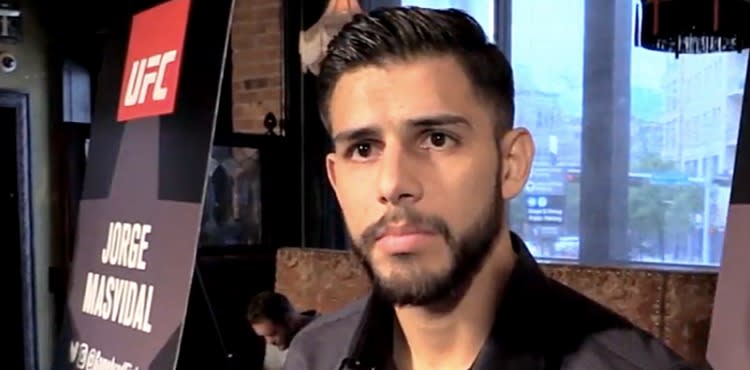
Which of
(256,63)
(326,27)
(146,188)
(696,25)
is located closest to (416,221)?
(146,188)

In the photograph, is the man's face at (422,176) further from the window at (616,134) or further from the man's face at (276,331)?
the window at (616,134)

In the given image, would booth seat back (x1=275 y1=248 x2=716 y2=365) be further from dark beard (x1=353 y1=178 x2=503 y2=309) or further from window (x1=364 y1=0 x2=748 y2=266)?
window (x1=364 y1=0 x2=748 y2=266)

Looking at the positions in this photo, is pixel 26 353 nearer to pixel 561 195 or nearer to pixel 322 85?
pixel 561 195

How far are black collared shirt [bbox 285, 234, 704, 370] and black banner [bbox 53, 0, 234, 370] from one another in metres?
0.63

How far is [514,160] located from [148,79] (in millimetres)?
1100

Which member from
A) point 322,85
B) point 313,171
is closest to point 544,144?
point 313,171

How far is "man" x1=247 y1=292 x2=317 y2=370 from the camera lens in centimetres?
285

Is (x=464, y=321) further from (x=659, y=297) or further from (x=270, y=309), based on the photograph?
(x=270, y=309)

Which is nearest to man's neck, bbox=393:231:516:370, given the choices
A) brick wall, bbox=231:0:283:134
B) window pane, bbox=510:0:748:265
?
window pane, bbox=510:0:748:265

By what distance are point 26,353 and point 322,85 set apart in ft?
14.9

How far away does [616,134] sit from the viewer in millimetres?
4293

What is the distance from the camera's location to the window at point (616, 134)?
13.4ft

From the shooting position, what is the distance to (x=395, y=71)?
880 mm

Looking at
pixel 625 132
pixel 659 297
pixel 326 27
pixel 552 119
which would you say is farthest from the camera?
pixel 552 119
